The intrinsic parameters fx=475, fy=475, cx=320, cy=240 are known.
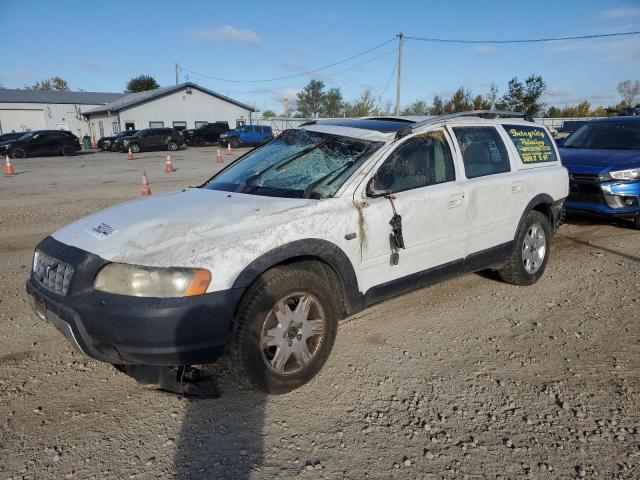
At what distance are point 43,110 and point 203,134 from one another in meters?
19.3

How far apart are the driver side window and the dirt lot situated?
4.02ft

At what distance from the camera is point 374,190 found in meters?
3.40

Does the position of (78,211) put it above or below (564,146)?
below

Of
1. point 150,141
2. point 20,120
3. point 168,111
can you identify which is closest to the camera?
point 150,141

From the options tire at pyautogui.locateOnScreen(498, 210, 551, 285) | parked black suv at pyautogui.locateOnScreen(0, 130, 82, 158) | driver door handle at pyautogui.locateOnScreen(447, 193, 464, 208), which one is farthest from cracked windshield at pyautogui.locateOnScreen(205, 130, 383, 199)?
parked black suv at pyautogui.locateOnScreen(0, 130, 82, 158)

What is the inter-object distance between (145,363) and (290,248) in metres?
1.06

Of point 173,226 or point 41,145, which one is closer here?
point 173,226

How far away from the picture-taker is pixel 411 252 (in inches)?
144

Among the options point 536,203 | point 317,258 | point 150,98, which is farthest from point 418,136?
point 150,98

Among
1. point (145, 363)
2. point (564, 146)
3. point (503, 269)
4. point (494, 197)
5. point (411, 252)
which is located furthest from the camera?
point (564, 146)

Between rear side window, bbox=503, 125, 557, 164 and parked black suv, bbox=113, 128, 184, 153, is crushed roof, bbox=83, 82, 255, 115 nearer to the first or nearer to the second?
parked black suv, bbox=113, 128, 184, 153

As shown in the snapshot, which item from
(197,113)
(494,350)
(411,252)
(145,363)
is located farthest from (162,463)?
(197,113)

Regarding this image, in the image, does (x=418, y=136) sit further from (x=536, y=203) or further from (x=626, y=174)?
(x=626, y=174)

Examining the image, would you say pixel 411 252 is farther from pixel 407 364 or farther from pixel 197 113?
pixel 197 113
